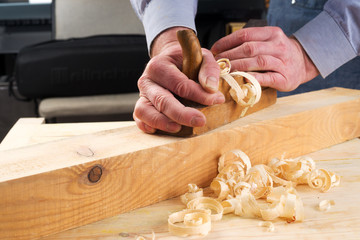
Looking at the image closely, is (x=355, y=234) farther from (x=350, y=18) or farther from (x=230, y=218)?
(x=350, y=18)

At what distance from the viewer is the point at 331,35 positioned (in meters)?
1.26

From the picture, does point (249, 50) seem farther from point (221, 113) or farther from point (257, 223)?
point (257, 223)

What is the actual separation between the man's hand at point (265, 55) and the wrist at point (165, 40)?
0.41ft

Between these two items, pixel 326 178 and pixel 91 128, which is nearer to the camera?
pixel 326 178

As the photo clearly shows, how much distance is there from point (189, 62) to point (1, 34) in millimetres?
2904

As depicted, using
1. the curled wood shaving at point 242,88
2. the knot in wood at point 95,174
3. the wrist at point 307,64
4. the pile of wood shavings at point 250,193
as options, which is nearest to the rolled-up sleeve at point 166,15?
the curled wood shaving at point 242,88

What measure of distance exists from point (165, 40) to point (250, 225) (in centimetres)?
59

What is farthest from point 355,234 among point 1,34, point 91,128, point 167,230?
point 1,34

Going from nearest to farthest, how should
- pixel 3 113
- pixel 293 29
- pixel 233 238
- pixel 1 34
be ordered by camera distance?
pixel 233 238
pixel 293 29
pixel 3 113
pixel 1 34

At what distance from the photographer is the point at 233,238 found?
0.74 m

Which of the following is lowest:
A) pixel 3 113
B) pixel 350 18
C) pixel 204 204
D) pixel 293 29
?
pixel 3 113

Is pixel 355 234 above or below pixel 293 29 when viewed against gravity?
below

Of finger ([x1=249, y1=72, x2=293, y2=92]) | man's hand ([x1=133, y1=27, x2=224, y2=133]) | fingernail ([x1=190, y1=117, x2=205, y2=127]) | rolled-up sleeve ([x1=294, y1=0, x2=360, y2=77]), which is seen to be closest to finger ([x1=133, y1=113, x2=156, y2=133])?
man's hand ([x1=133, y1=27, x2=224, y2=133])

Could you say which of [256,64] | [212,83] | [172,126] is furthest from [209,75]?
[256,64]
